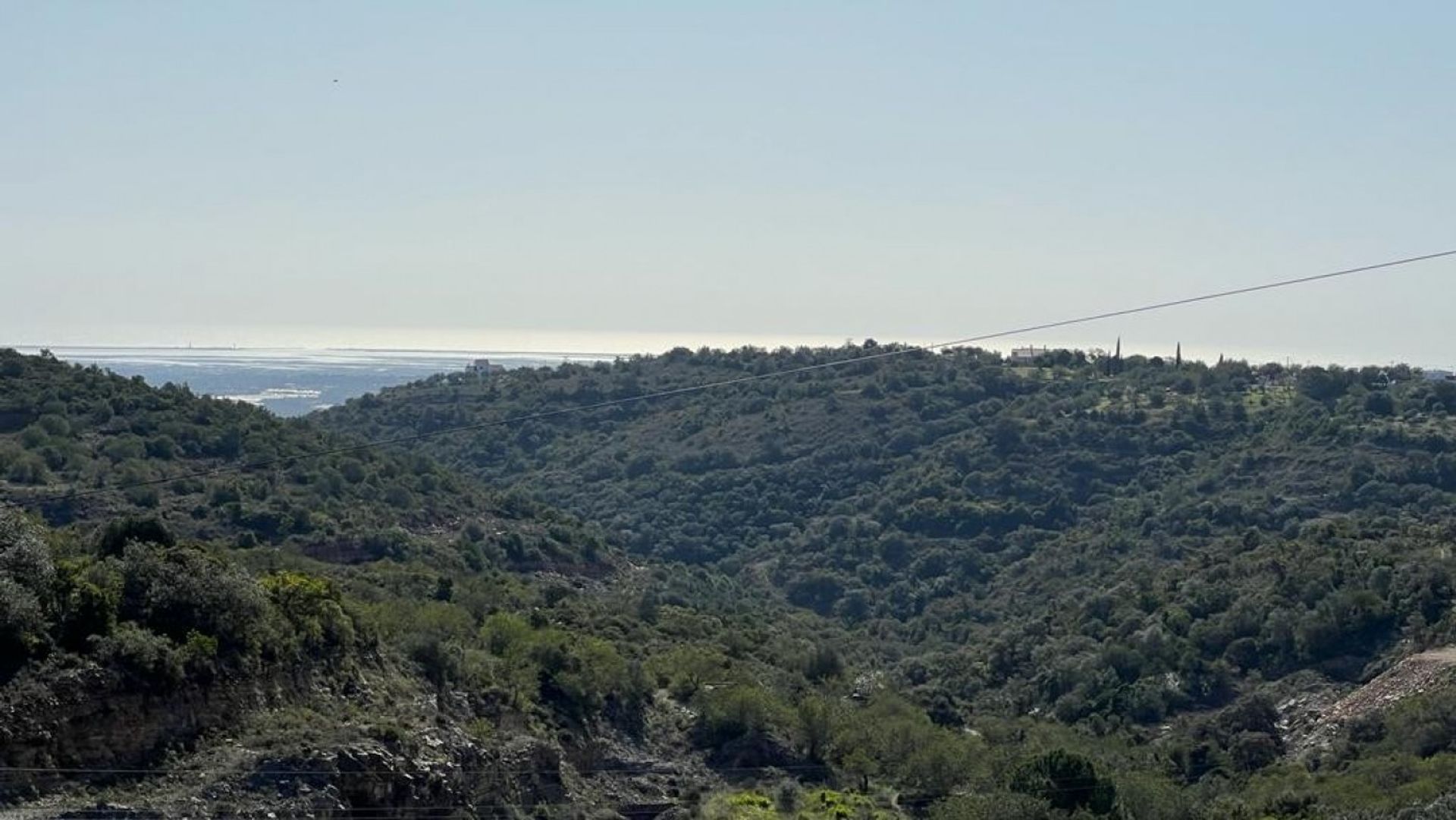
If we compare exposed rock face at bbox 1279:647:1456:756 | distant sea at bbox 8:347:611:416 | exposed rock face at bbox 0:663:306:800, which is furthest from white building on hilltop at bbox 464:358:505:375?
exposed rock face at bbox 0:663:306:800

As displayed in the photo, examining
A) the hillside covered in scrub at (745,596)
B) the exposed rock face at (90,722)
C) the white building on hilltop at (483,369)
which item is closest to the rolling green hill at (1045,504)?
the hillside covered in scrub at (745,596)

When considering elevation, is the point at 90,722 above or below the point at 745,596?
above

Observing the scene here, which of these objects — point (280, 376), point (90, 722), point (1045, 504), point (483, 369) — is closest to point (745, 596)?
point (1045, 504)

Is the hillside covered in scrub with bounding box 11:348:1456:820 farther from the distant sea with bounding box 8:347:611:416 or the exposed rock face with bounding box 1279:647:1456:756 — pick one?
the distant sea with bounding box 8:347:611:416

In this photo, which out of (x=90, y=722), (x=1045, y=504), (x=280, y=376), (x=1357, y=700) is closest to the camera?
(x=90, y=722)

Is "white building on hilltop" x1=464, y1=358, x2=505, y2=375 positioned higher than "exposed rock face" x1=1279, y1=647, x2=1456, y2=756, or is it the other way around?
"white building on hilltop" x1=464, y1=358, x2=505, y2=375

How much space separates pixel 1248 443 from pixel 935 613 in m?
22.0

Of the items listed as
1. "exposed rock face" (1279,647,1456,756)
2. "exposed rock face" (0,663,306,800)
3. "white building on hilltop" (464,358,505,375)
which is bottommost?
"exposed rock face" (1279,647,1456,756)

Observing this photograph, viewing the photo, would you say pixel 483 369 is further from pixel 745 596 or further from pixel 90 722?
pixel 90 722

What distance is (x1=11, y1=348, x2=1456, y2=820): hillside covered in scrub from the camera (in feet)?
105

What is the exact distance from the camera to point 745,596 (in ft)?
261

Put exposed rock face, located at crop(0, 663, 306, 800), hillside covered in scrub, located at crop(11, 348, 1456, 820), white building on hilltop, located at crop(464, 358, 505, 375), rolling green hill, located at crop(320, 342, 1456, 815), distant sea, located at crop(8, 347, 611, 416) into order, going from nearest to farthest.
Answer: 1. exposed rock face, located at crop(0, 663, 306, 800)
2. hillside covered in scrub, located at crop(11, 348, 1456, 820)
3. rolling green hill, located at crop(320, 342, 1456, 815)
4. white building on hilltop, located at crop(464, 358, 505, 375)
5. distant sea, located at crop(8, 347, 611, 416)

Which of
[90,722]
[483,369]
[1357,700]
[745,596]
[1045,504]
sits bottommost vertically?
[745,596]

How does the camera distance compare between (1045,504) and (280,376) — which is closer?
(1045,504)
